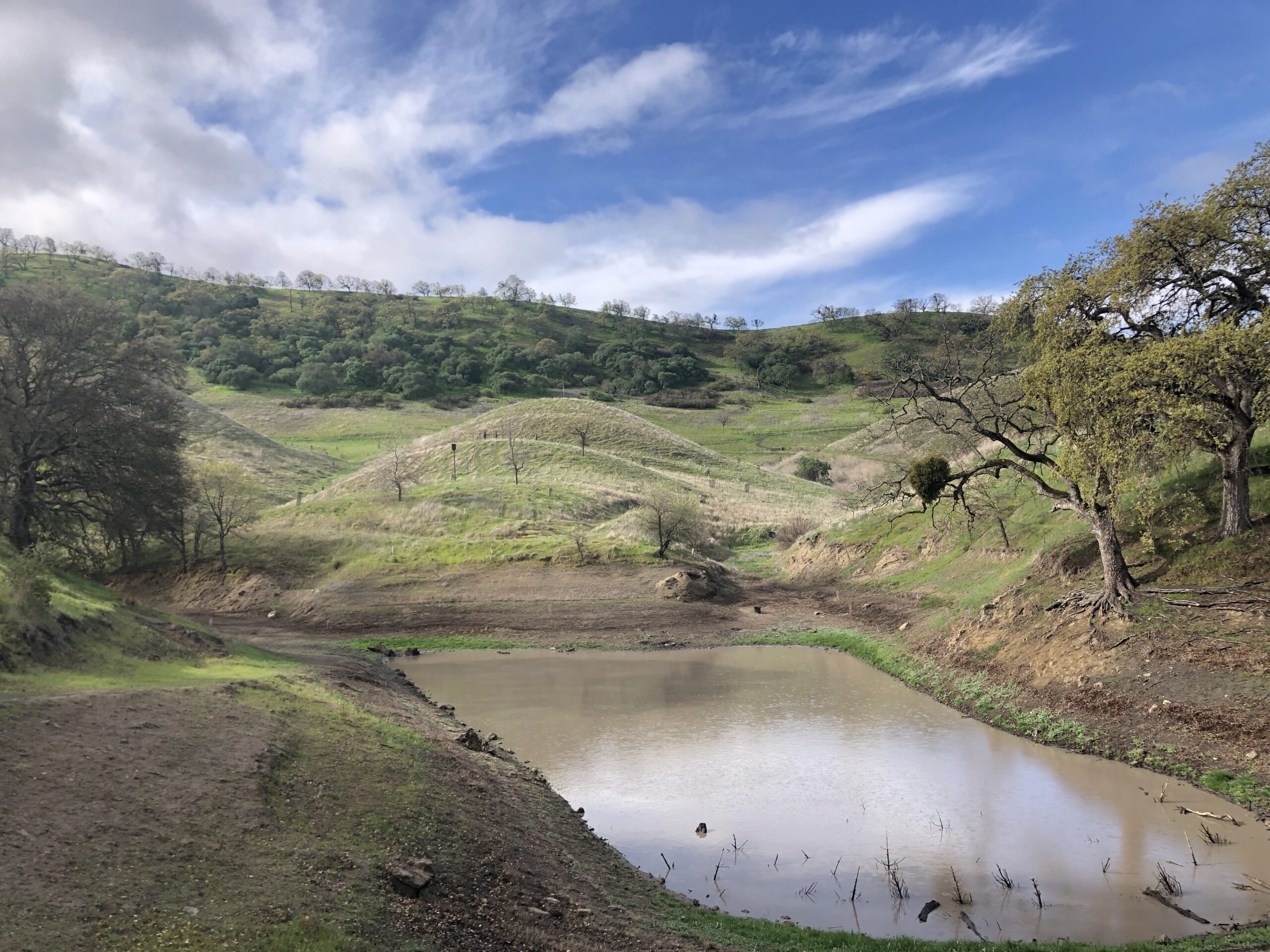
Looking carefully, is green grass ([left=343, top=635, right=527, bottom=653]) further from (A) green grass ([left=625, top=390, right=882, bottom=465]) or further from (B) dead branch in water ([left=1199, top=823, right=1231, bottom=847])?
(A) green grass ([left=625, top=390, right=882, bottom=465])

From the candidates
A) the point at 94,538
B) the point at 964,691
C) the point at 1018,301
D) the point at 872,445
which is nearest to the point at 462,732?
the point at 964,691

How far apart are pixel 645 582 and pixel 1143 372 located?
29.6 metres

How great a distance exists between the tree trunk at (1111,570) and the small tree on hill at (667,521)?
95.6ft

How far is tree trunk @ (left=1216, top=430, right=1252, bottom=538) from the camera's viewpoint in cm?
1906

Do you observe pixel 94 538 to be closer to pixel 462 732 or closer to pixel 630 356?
pixel 462 732

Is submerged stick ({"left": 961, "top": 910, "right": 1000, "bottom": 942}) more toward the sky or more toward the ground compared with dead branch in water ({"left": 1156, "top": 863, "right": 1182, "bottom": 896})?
more toward the ground

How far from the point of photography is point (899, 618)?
1314 inches

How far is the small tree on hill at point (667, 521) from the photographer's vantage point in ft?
157

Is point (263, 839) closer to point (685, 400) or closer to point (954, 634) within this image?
point (954, 634)

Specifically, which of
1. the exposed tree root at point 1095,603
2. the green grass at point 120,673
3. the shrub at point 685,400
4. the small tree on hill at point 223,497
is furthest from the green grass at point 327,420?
the exposed tree root at point 1095,603

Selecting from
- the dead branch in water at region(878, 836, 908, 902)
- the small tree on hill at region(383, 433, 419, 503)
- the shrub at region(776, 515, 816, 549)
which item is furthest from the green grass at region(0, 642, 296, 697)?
the shrub at region(776, 515, 816, 549)

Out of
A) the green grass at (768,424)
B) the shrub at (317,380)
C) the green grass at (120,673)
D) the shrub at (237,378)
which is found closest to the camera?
the green grass at (120,673)

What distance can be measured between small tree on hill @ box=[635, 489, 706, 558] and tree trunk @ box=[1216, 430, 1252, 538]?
30.6 meters

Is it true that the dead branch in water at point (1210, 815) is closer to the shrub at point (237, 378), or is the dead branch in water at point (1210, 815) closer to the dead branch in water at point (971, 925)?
the dead branch in water at point (971, 925)
